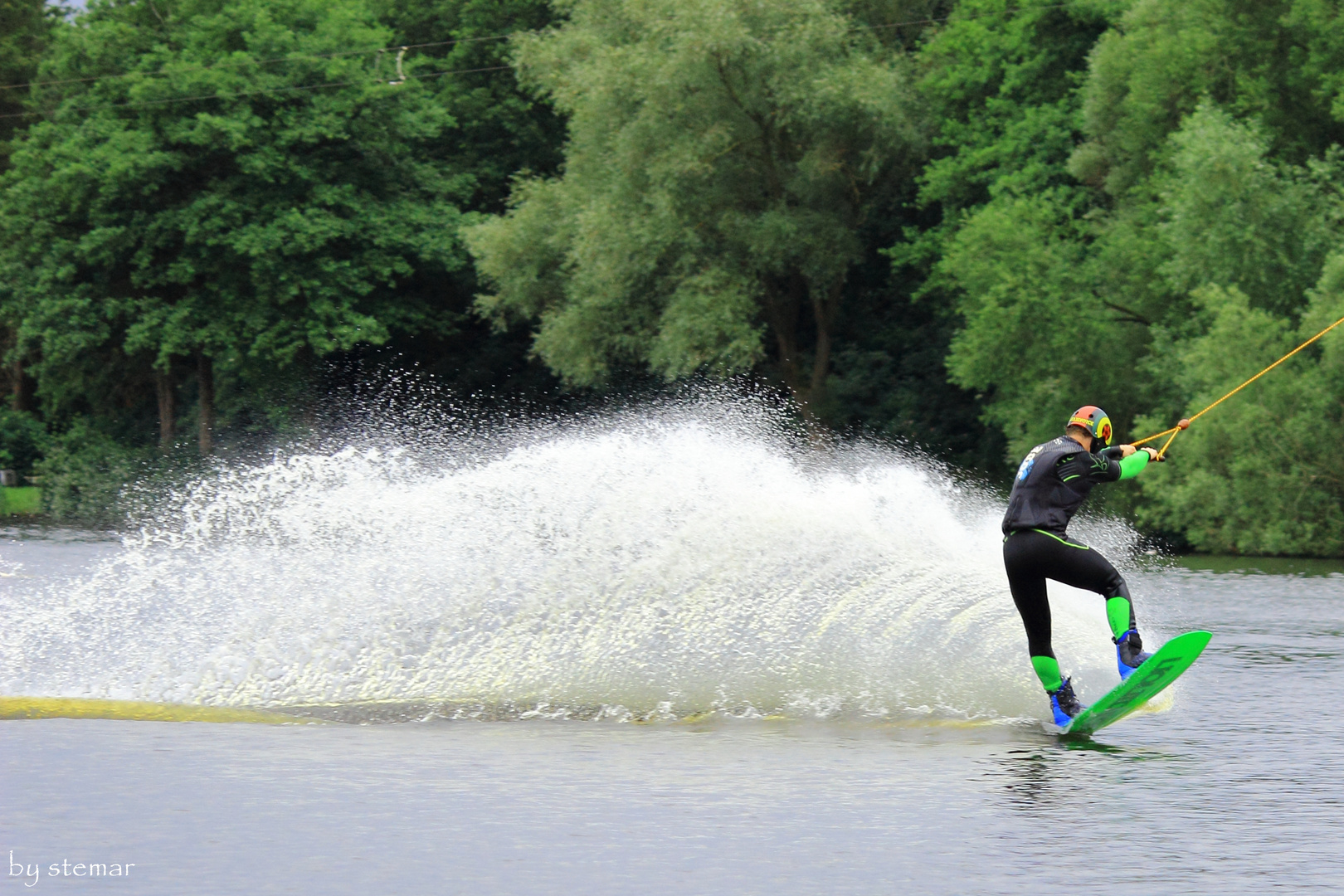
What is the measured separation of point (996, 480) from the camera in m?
40.8

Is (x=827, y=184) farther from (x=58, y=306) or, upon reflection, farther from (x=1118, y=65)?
(x=58, y=306)

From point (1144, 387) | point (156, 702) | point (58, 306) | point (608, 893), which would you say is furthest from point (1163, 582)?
point (58, 306)

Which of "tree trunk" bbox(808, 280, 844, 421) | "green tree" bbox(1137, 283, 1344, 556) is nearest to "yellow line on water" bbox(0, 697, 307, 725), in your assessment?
"green tree" bbox(1137, 283, 1344, 556)

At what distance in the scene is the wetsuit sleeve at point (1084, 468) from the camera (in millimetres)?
11664

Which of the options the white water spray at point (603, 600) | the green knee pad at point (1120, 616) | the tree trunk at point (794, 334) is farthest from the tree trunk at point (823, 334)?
the green knee pad at point (1120, 616)

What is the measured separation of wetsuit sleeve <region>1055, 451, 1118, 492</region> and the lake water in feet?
5.19

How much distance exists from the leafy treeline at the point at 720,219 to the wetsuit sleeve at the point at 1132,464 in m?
20.5

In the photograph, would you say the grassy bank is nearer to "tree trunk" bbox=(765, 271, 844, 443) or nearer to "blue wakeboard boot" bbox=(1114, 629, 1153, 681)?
"tree trunk" bbox=(765, 271, 844, 443)

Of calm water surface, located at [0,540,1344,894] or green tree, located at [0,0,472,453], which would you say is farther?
green tree, located at [0,0,472,453]

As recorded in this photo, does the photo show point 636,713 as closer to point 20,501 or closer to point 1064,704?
point 1064,704

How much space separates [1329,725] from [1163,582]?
13.8 m

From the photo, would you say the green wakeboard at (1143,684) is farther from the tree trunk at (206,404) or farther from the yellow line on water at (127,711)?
the tree trunk at (206,404)

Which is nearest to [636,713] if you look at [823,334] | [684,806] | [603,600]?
[603,600]

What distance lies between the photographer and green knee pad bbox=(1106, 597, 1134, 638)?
37.5 feet
